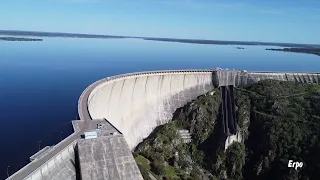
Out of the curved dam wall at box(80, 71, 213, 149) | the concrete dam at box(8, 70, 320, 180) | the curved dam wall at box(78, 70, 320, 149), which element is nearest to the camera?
the concrete dam at box(8, 70, 320, 180)

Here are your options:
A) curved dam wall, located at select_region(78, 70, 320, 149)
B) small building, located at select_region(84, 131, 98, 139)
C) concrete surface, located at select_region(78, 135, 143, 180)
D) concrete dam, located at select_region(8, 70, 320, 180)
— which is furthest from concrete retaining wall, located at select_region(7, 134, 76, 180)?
curved dam wall, located at select_region(78, 70, 320, 149)

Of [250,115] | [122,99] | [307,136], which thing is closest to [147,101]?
[122,99]

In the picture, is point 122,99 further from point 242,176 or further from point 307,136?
point 307,136

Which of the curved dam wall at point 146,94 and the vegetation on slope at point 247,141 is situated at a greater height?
the curved dam wall at point 146,94

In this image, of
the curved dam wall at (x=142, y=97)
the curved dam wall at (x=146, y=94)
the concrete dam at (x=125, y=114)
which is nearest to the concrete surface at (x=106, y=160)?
the concrete dam at (x=125, y=114)

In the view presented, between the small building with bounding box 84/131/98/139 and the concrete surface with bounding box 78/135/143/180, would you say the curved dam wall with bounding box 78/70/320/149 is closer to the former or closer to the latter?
the small building with bounding box 84/131/98/139

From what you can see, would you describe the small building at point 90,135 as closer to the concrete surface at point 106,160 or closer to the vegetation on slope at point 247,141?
the concrete surface at point 106,160

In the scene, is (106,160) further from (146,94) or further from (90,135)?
(146,94)
